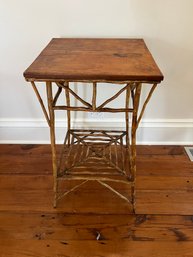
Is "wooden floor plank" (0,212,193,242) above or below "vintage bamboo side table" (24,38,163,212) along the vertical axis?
below

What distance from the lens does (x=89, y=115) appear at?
5.64ft

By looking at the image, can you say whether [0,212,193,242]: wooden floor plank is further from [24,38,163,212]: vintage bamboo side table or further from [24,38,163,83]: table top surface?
[24,38,163,83]: table top surface

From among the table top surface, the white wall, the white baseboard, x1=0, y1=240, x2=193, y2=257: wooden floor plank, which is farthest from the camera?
the white baseboard

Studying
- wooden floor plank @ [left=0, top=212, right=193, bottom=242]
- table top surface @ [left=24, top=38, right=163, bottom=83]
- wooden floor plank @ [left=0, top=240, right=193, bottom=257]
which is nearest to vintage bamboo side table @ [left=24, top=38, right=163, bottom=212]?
table top surface @ [left=24, top=38, right=163, bottom=83]

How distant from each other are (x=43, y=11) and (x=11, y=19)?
19 cm

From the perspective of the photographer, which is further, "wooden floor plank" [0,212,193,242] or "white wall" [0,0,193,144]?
"white wall" [0,0,193,144]

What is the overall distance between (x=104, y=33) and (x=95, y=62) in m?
0.50

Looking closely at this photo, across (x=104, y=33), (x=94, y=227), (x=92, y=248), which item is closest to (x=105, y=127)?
(x=104, y=33)

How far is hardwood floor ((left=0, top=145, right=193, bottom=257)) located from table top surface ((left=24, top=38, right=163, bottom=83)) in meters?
0.70

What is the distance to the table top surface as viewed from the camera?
36.8 inches

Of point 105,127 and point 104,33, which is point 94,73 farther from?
point 105,127

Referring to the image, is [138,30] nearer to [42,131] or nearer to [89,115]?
[89,115]

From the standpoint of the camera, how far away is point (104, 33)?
147 cm

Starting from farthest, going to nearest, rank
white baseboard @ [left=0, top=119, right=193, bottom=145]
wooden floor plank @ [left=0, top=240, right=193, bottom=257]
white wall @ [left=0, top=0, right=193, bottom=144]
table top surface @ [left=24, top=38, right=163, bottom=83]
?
1. white baseboard @ [left=0, top=119, right=193, bottom=145]
2. white wall @ [left=0, top=0, right=193, bottom=144]
3. wooden floor plank @ [left=0, top=240, right=193, bottom=257]
4. table top surface @ [left=24, top=38, right=163, bottom=83]
